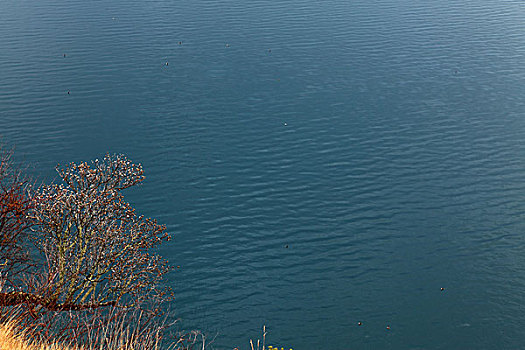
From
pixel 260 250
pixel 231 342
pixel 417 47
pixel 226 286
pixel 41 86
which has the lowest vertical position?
pixel 231 342

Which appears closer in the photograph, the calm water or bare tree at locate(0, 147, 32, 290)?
bare tree at locate(0, 147, 32, 290)

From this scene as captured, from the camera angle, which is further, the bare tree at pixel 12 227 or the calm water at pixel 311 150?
the calm water at pixel 311 150

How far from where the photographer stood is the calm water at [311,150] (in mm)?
64938

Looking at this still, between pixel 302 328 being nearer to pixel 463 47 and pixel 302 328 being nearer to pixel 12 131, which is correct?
pixel 12 131

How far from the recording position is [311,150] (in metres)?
97.6

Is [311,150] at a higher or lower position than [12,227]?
higher

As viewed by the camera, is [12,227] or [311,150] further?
[311,150]

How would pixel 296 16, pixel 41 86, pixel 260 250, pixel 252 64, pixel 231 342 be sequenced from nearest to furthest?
pixel 231 342 < pixel 260 250 < pixel 41 86 < pixel 252 64 < pixel 296 16

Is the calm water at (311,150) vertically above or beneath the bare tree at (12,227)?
above

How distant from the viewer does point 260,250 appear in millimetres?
73500

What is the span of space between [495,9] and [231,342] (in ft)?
506

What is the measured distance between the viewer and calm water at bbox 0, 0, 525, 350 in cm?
6494

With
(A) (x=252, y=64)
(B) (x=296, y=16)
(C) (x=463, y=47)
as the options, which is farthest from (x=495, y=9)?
(A) (x=252, y=64)

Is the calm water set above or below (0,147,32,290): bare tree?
above
